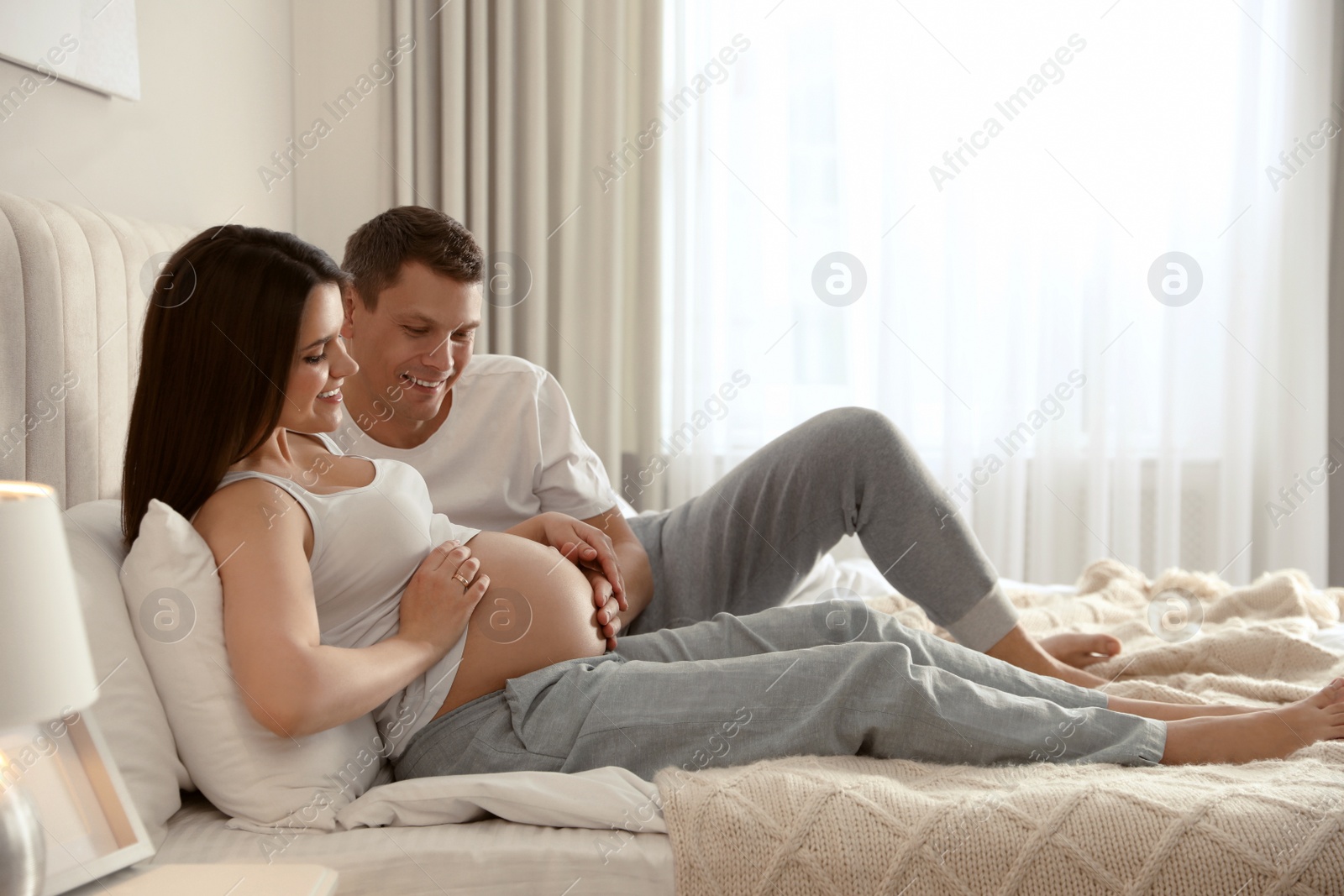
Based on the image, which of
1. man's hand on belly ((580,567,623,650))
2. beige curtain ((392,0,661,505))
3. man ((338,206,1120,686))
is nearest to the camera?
man's hand on belly ((580,567,623,650))

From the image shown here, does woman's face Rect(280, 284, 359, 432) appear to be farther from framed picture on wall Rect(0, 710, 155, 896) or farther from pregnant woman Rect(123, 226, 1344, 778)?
framed picture on wall Rect(0, 710, 155, 896)

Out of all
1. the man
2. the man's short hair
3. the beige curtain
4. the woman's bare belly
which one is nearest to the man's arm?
the man

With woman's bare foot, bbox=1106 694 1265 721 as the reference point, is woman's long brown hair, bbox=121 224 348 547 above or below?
above

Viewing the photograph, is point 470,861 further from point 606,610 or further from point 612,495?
point 612,495

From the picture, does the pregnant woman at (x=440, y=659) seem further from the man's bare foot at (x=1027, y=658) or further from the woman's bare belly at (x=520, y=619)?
the man's bare foot at (x=1027, y=658)

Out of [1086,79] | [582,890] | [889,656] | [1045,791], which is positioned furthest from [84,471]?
[1086,79]

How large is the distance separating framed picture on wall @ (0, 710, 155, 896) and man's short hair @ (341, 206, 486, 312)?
0.91m

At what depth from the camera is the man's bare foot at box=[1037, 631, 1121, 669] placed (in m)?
1.52

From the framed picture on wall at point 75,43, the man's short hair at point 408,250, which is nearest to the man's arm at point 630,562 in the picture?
the man's short hair at point 408,250

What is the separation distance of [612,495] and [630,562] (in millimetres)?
248

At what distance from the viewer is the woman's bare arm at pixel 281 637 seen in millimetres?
954

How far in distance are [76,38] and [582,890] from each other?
1458 mm

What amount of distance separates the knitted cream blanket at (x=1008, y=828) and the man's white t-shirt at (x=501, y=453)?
77 centimetres

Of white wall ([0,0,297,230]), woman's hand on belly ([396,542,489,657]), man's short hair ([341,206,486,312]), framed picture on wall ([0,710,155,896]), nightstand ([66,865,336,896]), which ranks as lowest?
nightstand ([66,865,336,896])
